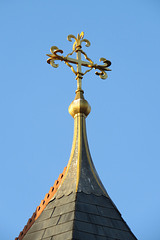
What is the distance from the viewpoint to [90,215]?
11.5 m

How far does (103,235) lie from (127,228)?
939mm

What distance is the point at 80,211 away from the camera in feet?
37.7

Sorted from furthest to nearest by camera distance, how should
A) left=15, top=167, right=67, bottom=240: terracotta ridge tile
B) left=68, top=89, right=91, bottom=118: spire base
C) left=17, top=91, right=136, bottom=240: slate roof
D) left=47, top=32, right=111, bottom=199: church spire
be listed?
left=15, top=167, right=67, bottom=240: terracotta ridge tile
left=68, top=89, right=91, bottom=118: spire base
left=47, top=32, right=111, bottom=199: church spire
left=17, top=91, right=136, bottom=240: slate roof

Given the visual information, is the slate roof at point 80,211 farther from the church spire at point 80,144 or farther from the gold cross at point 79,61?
the gold cross at point 79,61

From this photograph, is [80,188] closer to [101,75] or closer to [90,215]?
[90,215]

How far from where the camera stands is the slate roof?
11.0 metres

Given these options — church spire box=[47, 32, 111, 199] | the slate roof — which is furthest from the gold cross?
the slate roof

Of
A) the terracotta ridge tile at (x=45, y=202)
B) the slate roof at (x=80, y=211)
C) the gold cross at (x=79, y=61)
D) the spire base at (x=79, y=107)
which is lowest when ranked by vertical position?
the slate roof at (x=80, y=211)

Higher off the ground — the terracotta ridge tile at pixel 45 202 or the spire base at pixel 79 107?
the spire base at pixel 79 107

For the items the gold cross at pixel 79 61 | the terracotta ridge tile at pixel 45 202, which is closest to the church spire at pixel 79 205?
the gold cross at pixel 79 61

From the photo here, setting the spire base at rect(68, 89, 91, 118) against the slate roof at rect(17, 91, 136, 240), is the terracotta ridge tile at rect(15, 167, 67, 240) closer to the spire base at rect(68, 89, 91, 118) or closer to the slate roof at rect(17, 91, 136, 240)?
the spire base at rect(68, 89, 91, 118)

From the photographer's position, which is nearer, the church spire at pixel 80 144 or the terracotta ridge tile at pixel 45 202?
the church spire at pixel 80 144

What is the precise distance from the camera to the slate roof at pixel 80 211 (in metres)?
11.0

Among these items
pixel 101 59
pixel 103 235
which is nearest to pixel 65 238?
pixel 103 235
